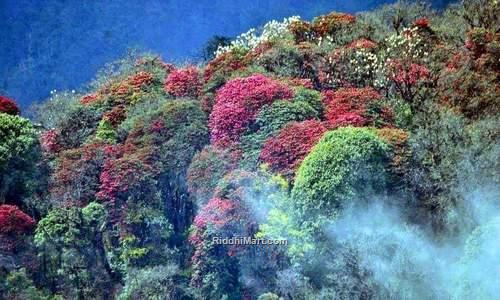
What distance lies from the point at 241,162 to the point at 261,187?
6.30 feet

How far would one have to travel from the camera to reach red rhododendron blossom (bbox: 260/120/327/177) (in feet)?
69.1

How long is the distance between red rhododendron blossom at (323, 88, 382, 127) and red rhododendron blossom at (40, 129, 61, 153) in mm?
9386

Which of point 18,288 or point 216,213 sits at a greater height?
point 216,213

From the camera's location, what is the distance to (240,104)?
78.2 feet

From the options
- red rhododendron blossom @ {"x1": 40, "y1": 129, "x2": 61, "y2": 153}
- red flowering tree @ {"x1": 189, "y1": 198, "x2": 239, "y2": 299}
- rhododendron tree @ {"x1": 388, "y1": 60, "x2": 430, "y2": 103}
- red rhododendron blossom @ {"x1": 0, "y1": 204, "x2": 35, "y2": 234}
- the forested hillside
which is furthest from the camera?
red rhododendron blossom @ {"x1": 40, "y1": 129, "x2": 61, "y2": 153}

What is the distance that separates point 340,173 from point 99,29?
27.3m

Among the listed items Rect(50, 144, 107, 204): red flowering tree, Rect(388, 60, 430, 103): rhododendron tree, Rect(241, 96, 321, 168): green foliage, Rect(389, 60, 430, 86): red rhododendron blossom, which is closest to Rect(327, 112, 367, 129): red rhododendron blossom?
Rect(241, 96, 321, 168): green foliage

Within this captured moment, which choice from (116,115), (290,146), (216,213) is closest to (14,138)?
(116,115)

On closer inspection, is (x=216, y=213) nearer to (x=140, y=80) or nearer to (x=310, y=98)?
(x=310, y=98)

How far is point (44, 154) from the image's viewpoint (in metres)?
25.6

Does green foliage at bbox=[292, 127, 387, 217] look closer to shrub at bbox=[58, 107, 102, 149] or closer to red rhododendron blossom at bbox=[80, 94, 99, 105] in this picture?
shrub at bbox=[58, 107, 102, 149]

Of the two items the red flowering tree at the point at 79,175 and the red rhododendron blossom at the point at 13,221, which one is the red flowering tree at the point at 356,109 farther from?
the red rhododendron blossom at the point at 13,221

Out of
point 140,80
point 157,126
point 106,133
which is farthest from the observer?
point 140,80

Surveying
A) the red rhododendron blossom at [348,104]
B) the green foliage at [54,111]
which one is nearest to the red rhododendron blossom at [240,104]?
the red rhododendron blossom at [348,104]
